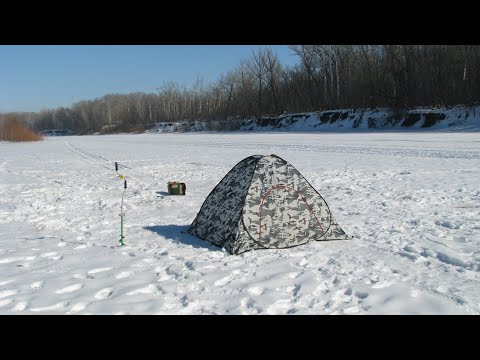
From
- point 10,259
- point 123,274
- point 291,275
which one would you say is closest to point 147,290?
point 123,274

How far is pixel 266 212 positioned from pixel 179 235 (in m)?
1.95

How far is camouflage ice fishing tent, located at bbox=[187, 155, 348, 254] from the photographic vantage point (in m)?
6.08

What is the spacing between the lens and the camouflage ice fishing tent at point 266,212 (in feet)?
19.9

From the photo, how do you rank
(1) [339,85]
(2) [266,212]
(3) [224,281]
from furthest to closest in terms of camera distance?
(1) [339,85] → (2) [266,212] → (3) [224,281]

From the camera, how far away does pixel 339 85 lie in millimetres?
63250

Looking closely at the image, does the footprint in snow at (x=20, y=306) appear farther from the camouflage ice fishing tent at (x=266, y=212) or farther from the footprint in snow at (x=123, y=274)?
the camouflage ice fishing tent at (x=266, y=212)

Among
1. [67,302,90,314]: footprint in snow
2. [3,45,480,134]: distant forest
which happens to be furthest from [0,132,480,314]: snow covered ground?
[3,45,480,134]: distant forest

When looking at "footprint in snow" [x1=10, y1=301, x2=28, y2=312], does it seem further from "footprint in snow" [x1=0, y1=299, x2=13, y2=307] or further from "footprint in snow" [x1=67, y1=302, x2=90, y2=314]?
"footprint in snow" [x1=67, y1=302, x2=90, y2=314]

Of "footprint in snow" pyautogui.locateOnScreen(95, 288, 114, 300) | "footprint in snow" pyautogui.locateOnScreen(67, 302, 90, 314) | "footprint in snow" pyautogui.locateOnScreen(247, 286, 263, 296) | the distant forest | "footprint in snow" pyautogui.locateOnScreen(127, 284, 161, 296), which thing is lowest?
"footprint in snow" pyautogui.locateOnScreen(247, 286, 263, 296)

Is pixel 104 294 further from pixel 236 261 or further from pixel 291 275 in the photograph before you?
pixel 291 275

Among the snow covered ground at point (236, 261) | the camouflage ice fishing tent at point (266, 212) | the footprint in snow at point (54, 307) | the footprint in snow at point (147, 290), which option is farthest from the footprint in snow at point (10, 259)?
the camouflage ice fishing tent at point (266, 212)

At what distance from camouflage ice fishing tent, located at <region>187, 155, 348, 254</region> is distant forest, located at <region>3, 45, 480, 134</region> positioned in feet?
102

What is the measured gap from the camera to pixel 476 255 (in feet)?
18.7

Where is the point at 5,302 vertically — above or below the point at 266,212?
below
